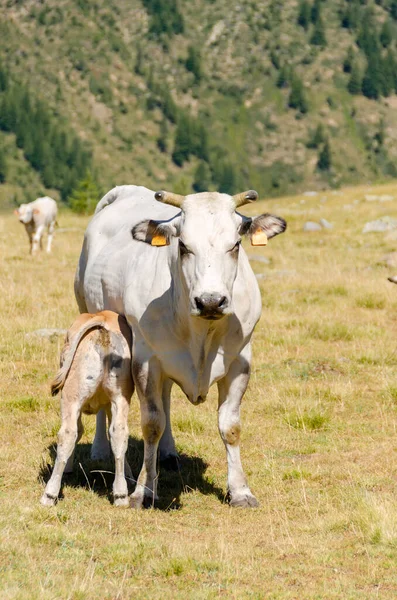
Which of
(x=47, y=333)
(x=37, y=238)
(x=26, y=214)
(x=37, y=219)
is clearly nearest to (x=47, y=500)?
(x=47, y=333)

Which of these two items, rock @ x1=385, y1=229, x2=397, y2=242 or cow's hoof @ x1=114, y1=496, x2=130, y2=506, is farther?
rock @ x1=385, y1=229, x2=397, y2=242

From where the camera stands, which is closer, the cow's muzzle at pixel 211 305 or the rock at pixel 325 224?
the cow's muzzle at pixel 211 305

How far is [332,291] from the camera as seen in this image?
17750 mm

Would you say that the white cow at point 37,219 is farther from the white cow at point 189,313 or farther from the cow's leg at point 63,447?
the cow's leg at point 63,447

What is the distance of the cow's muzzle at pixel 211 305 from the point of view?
6.60 metres

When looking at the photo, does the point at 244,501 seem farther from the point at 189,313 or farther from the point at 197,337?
the point at 189,313

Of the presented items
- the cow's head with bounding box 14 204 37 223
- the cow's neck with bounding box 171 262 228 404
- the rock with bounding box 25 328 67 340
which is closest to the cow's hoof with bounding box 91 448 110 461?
the cow's neck with bounding box 171 262 228 404

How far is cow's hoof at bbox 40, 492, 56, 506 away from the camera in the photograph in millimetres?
7434

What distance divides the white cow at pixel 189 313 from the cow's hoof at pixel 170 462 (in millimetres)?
1086

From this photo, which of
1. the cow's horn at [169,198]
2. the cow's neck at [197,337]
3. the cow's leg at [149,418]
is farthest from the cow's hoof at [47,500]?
the cow's horn at [169,198]

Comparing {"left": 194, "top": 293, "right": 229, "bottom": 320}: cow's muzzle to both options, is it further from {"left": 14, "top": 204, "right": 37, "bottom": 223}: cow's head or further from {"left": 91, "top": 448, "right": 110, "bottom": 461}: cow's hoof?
{"left": 14, "top": 204, "right": 37, "bottom": 223}: cow's head

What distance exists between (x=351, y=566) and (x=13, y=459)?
3.66m

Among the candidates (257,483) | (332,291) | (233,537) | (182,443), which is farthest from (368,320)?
(233,537)

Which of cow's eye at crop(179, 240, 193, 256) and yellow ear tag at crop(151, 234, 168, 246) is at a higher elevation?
cow's eye at crop(179, 240, 193, 256)
